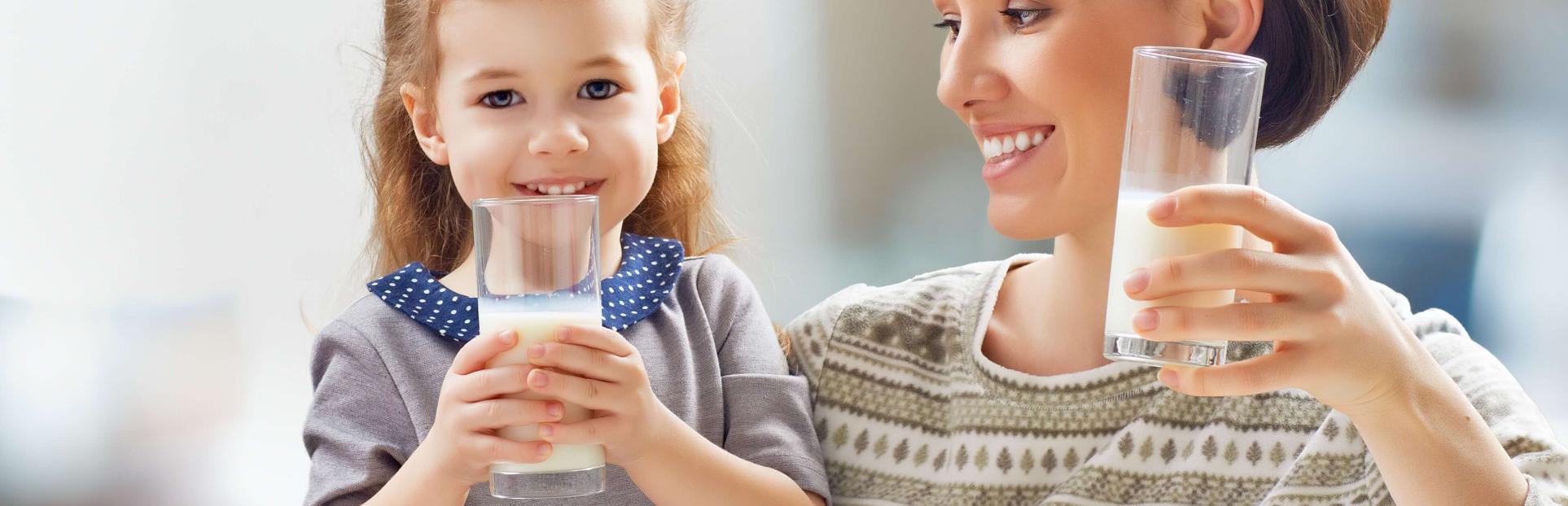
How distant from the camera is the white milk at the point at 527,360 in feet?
4.00

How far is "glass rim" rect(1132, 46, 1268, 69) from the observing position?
1.09 metres

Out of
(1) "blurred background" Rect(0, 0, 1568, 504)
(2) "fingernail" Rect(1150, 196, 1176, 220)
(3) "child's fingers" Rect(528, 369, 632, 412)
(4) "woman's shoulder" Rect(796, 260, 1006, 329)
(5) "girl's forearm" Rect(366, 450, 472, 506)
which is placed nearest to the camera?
(2) "fingernail" Rect(1150, 196, 1176, 220)

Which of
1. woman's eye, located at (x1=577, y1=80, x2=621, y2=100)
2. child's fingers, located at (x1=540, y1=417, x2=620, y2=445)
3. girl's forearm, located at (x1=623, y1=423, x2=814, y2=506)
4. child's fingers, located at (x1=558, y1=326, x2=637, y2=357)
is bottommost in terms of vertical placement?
girl's forearm, located at (x1=623, y1=423, x2=814, y2=506)

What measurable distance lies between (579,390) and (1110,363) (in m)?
0.70

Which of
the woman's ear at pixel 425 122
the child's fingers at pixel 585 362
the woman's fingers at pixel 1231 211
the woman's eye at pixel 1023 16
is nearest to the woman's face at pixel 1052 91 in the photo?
the woman's eye at pixel 1023 16

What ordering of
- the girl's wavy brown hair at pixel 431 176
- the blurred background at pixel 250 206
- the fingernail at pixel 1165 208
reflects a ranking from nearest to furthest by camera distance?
the fingernail at pixel 1165 208 → the girl's wavy brown hair at pixel 431 176 → the blurred background at pixel 250 206

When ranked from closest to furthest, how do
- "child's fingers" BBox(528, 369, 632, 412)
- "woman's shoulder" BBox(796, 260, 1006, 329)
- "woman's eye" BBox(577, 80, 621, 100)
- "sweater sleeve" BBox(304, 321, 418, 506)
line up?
"child's fingers" BBox(528, 369, 632, 412) → "sweater sleeve" BBox(304, 321, 418, 506) → "woman's eye" BBox(577, 80, 621, 100) → "woman's shoulder" BBox(796, 260, 1006, 329)

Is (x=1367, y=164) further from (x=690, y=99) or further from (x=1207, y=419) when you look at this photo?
(x=690, y=99)

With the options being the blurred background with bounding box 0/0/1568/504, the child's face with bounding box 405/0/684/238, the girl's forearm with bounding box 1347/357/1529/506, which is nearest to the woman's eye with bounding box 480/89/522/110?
the child's face with bounding box 405/0/684/238

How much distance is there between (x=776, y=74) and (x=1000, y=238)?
59 centimetres

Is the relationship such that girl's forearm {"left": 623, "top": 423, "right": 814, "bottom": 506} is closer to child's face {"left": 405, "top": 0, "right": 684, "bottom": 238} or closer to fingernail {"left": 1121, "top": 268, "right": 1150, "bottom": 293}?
child's face {"left": 405, "top": 0, "right": 684, "bottom": 238}

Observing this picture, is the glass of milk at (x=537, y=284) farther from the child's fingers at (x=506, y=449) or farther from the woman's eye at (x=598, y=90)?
the woman's eye at (x=598, y=90)

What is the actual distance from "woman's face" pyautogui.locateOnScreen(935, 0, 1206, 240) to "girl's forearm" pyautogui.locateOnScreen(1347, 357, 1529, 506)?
1.26ft

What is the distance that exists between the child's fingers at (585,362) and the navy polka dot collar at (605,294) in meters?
0.31
